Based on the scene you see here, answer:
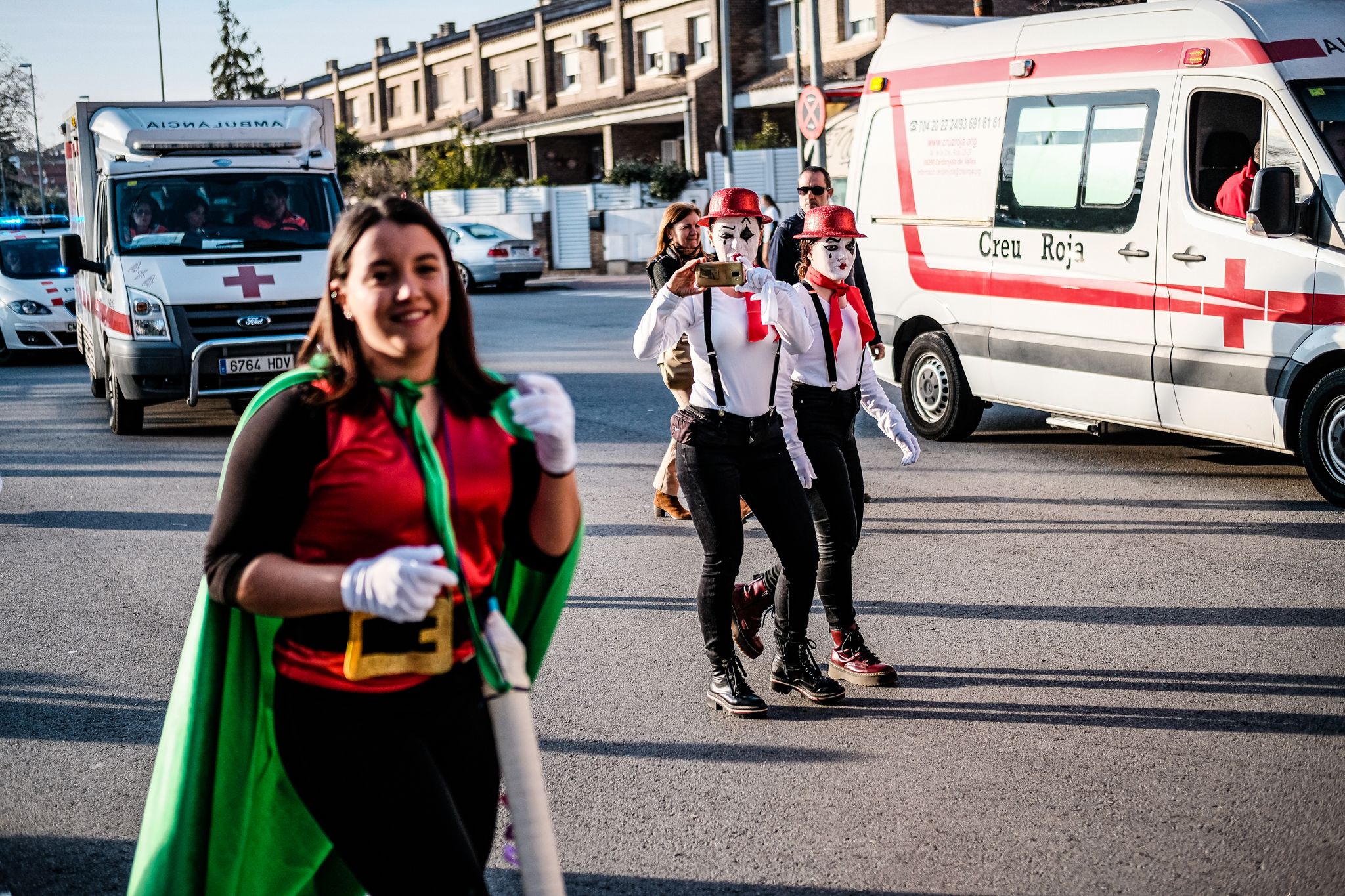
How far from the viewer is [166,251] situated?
1212cm

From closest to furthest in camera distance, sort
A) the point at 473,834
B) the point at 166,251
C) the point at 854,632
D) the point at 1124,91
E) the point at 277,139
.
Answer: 1. the point at 473,834
2. the point at 854,632
3. the point at 1124,91
4. the point at 166,251
5. the point at 277,139

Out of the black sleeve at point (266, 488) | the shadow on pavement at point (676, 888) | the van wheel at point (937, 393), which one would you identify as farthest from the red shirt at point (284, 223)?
the black sleeve at point (266, 488)

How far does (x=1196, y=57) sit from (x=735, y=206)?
474 centimetres

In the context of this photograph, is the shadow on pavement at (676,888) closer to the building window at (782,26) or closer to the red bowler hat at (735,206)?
the red bowler hat at (735,206)

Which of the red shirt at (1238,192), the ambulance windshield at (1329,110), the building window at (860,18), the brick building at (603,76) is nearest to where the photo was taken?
the ambulance windshield at (1329,110)

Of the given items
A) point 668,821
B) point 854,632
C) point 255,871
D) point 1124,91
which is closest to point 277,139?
point 1124,91

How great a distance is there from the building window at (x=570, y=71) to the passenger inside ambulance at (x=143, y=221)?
127 ft

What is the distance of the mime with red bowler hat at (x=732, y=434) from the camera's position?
5.05m

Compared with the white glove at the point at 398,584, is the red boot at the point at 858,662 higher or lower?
lower

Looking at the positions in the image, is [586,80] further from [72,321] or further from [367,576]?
[367,576]

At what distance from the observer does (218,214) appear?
12.4 metres

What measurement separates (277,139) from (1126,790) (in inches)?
415

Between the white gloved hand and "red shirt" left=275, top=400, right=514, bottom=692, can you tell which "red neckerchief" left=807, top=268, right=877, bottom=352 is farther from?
"red shirt" left=275, top=400, right=514, bottom=692

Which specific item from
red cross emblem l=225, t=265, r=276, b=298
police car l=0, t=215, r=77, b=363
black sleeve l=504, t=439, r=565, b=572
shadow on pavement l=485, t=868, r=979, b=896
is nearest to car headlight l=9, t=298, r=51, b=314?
police car l=0, t=215, r=77, b=363
